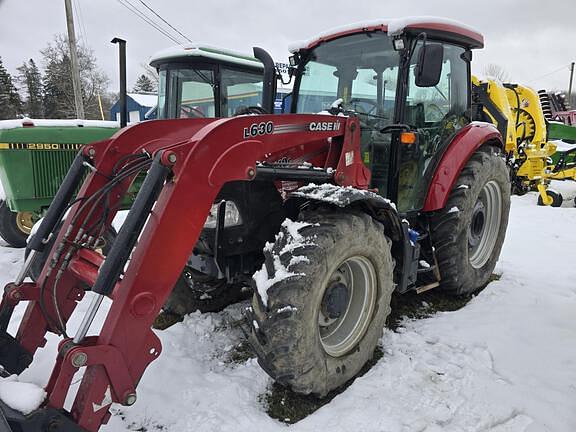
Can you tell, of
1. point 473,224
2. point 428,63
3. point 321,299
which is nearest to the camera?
point 321,299

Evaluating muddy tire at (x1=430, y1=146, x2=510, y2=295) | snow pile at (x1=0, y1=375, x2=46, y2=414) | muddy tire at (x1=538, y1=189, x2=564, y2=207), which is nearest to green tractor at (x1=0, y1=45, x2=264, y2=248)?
muddy tire at (x1=430, y1=146, x2=510, y2=295)

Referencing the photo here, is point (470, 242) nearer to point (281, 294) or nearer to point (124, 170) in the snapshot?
point (281, 294)

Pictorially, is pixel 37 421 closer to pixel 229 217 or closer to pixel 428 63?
pixel 229 217

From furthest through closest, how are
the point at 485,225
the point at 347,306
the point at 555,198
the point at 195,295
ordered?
the point at 555,198 → the point at 485,225 → the point at 195,295 → the point at 347,306

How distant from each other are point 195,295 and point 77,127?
3360 mm

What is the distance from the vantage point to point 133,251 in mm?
2045

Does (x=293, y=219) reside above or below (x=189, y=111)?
below

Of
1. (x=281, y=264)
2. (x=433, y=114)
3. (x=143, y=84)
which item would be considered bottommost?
(x=281, y=264)

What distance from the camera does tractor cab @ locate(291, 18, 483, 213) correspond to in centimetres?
340

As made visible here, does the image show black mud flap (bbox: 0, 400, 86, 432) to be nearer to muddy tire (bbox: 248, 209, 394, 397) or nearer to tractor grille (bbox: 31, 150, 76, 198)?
muddy tire (bbox: 248, 209, 394, 397)

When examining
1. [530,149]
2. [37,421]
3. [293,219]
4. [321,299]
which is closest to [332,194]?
[293,219]

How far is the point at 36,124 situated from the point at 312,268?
4.71 m

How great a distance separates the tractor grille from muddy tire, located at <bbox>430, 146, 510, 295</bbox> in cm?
446

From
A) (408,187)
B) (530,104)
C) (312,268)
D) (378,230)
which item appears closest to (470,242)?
(408,187)
